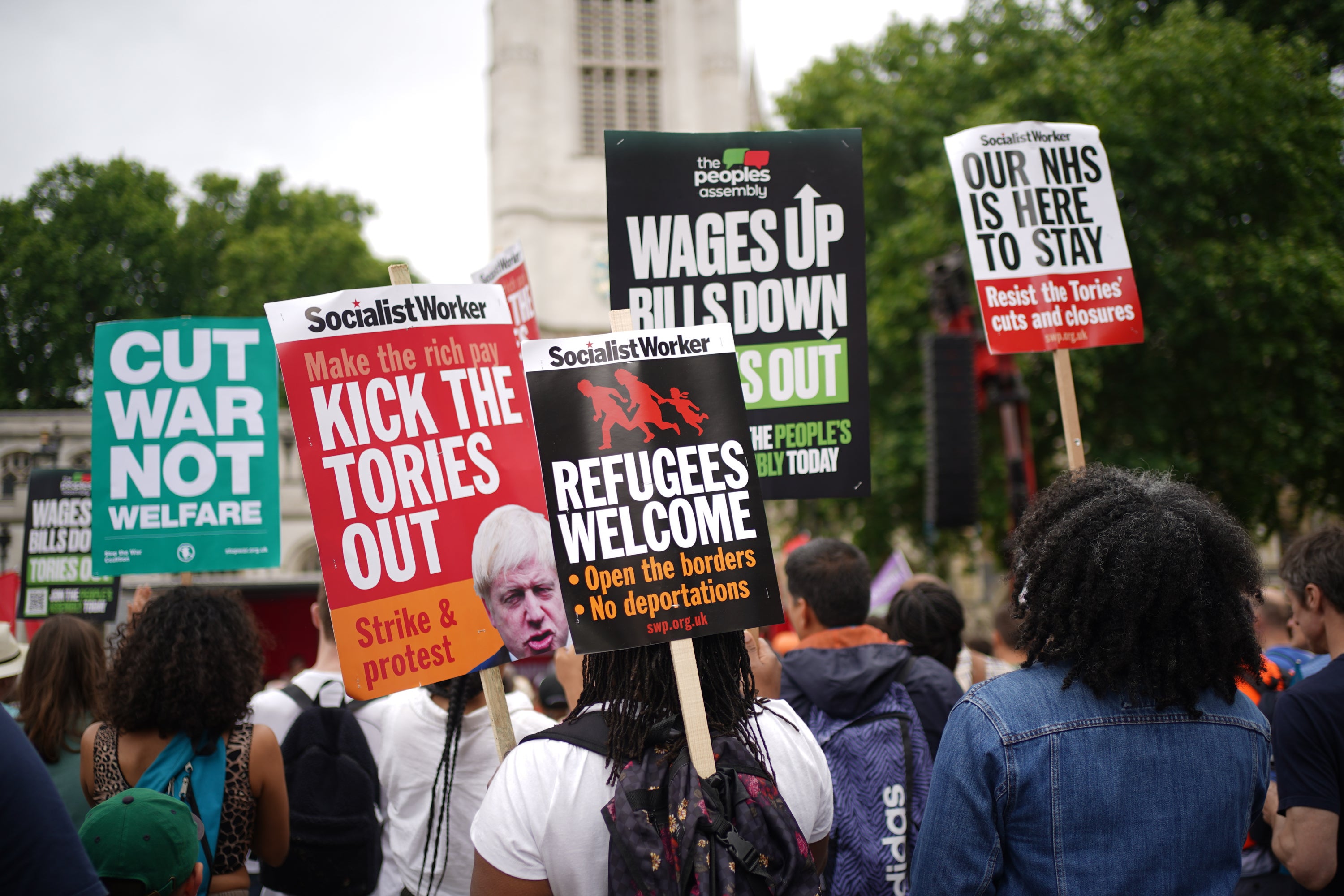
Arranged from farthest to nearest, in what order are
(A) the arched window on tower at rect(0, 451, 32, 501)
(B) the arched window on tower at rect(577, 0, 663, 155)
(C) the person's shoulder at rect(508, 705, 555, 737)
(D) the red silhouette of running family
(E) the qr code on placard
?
(B) the arched window on tower at rect(577, 0, 663, 155) → (A) the arched window on tower at rect(0, 451, 32, 501) → (E) the qr code on placard → (C) the person's shoulder at rect(508, 705, 555, 737) → (D) the red silhouette of running family

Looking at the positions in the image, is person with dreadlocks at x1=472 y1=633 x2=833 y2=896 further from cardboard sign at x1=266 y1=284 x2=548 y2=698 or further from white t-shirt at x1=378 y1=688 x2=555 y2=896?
white t-shirt at x1=378 y1=688 x2=555 y2=896

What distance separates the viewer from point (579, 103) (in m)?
32.2

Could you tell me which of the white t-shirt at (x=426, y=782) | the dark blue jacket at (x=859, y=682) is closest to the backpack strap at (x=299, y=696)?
the white t-shirt at (x=426, y=782)

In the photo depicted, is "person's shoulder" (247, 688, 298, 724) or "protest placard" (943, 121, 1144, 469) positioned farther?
"protest placard" (943, 121, 1144, 469)

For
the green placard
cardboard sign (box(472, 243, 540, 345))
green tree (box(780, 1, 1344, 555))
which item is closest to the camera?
the green placard

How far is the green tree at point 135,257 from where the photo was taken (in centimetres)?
2592

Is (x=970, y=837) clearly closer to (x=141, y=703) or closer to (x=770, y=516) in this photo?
(x=141, y=703)

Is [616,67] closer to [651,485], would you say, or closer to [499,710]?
[499,710]

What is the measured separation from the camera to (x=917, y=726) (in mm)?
3301

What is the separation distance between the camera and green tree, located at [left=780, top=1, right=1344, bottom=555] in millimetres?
12930

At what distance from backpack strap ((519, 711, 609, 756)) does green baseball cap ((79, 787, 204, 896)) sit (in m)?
0.80

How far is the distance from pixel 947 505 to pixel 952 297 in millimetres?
2254

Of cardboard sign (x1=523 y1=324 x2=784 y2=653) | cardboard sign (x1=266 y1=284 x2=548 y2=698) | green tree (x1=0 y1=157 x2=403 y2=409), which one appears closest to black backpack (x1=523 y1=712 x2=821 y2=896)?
cardboard sign (x1=523 y1=324 x2=784 y2=653)

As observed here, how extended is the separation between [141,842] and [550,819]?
0.89 metres
